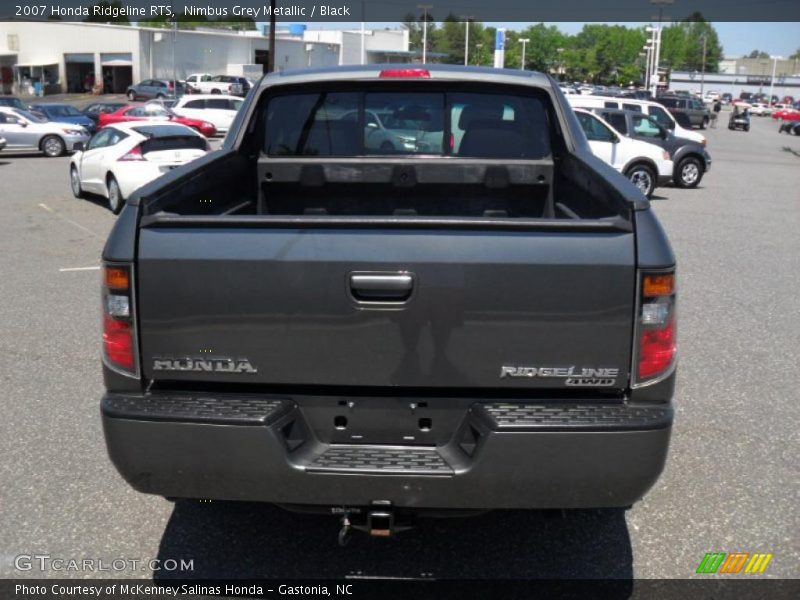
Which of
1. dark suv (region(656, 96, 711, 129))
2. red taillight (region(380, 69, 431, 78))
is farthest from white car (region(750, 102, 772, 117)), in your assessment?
red taillight (region(380, 69, 431, 78))

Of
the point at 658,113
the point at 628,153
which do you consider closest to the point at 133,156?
the point at 628,153

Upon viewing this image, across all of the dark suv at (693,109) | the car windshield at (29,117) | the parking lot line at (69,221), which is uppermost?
the dark suv at (693,109)

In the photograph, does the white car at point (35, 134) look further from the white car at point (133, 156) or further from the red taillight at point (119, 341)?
the red taillight at point (119, 341)

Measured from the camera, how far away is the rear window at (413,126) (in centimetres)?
495

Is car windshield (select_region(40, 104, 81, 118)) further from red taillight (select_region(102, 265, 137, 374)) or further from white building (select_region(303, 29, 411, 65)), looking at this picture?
white building (select_region(303, 29, 411, 65))

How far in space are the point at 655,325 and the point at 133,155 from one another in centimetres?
1348

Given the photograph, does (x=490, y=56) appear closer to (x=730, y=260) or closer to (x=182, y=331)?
(x=730, y=260)

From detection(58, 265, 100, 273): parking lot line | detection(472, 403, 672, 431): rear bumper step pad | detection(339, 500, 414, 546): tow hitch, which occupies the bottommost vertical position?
detection(58, 265, 100, 273): parking lot line

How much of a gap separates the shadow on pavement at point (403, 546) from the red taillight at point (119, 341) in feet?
3.72

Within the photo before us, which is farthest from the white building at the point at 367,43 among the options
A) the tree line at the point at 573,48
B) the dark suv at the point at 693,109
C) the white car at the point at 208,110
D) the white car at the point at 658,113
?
the white car at the point at 658,113

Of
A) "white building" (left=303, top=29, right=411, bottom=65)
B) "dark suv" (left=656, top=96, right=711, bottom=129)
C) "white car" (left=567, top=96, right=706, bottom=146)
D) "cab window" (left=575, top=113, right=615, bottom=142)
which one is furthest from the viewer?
"white building" (left=303, top=29, right=411, bottom=65)

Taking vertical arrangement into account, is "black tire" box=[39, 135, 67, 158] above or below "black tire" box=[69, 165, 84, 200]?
above

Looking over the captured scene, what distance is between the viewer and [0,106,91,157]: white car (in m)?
26.7

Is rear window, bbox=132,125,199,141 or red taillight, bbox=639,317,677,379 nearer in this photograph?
red taillight, bbox=639,317,677,379
